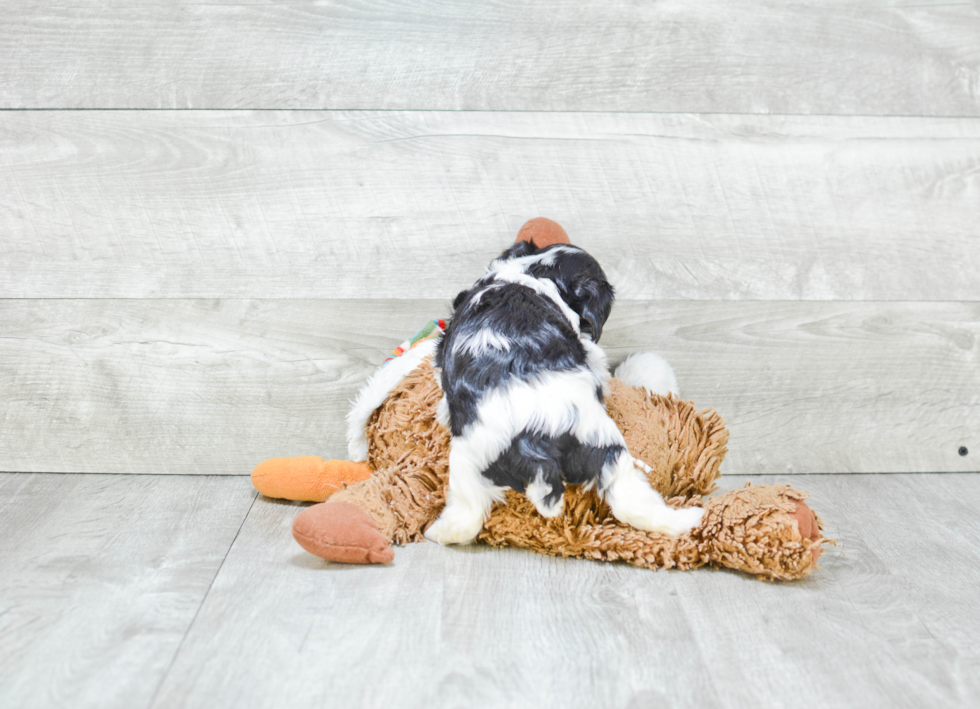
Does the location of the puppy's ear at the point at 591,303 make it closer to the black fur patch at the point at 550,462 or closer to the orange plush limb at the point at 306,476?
the black fur patch at the point at 550,462

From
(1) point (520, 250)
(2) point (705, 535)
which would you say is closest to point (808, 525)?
(2) point (705, 535)

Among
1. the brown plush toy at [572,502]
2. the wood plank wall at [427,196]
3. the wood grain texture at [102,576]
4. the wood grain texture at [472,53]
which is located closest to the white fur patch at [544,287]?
the brown plush toy at [572,502]

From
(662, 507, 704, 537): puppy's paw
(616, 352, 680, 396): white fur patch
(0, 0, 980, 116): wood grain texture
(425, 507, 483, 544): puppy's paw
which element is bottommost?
(425, 507, 483, 544): puppy's paw

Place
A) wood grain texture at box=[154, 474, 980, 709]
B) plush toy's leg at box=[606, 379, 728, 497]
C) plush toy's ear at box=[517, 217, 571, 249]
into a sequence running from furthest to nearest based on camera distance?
plush toy's ear at box=[517, 217, 571, 249] → plush toy's leg at box=[606, 379, 728, 497] → wood grain texture at box=[154, 474, 980, 709]

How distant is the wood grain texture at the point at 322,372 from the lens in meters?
1.18

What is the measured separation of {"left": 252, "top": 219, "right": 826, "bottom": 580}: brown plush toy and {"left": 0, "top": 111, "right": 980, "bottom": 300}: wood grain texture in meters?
0.14

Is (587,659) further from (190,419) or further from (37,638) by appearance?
(190,419)

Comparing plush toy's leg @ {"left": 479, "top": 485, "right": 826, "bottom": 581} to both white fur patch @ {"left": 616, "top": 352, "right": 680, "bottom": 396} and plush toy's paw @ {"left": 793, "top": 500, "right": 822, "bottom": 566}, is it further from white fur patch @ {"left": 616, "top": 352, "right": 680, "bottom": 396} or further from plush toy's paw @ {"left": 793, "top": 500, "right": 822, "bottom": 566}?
white fur patch @ {"left": 616, "top": 352, "right": 680, "bottom": 396}

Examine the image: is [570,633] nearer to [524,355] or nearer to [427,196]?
[524,355]

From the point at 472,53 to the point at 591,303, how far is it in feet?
1.45

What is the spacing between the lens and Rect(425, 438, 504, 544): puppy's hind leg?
90 centimetres

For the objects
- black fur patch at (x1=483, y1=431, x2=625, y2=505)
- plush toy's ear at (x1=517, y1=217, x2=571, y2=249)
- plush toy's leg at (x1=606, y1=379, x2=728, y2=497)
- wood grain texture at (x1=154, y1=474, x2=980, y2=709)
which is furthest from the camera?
plush toy's ear at (x1=517, y1=217, x2=571, y2=249)

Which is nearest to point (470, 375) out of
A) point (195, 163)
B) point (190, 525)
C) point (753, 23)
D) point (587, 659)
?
point (587, 659)

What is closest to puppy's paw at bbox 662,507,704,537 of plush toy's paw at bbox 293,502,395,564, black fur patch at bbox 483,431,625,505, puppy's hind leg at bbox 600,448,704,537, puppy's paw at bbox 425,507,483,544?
puppy's hind leg at bbox 600,448,704,537
